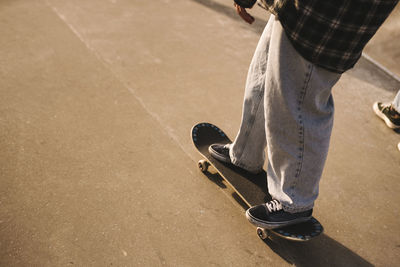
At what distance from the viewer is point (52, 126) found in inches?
86.4

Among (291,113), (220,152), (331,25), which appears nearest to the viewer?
(331,25)

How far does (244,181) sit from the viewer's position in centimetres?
190

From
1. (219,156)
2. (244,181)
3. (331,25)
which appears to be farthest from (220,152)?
(331,25)

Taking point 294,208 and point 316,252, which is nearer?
point 294,208

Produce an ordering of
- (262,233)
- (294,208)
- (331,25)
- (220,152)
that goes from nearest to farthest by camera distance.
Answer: (331,25) → (294,208) → (262,233) → (220,152)

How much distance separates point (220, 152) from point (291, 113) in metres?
0.72

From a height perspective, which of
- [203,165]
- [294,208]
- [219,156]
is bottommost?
[203,165]

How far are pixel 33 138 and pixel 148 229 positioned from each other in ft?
3.54

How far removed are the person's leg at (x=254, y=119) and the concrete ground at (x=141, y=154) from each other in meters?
0.27

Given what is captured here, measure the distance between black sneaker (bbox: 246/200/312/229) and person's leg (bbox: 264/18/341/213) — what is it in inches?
2.0

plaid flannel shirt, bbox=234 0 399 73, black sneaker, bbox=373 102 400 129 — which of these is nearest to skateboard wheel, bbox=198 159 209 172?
plaid flannel shirt, bbox=234 0 399 73

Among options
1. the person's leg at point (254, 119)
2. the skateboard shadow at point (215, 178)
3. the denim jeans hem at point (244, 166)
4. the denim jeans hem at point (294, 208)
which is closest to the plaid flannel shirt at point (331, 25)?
the person's leg at point (254, 119)

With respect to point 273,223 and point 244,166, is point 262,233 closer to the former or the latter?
point 273,223

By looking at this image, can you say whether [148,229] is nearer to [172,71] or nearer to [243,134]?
[243,134]
